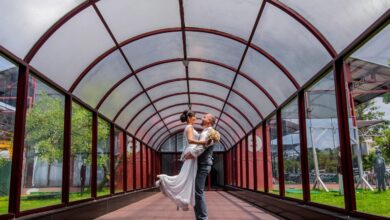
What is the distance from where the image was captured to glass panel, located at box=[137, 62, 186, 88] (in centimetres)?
1122

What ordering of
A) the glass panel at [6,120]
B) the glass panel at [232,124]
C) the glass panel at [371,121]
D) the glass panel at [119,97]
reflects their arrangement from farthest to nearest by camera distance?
1. the glass panel at [232,124]
2. the glass panel at [119,97]
3. the glass panel at [6,120]
4. the glass panel at [371,121]

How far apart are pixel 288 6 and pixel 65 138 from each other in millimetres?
4776

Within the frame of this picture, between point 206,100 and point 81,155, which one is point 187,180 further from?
point 206,100

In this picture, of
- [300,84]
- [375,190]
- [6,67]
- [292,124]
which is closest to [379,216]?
[375,190]

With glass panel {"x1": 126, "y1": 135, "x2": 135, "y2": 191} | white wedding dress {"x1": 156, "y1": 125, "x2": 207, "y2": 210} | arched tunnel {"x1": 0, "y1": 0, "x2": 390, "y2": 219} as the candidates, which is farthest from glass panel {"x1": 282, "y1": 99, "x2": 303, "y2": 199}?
glass panel {"x1": 126, "y1": 135, "x2": 135, "y2": 191}

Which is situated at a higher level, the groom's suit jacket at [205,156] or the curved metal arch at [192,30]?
the curved metal arch at [192,30]

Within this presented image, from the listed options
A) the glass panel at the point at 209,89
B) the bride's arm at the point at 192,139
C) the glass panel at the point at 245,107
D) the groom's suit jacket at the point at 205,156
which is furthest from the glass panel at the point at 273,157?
the bride's arm at the point at 192,139

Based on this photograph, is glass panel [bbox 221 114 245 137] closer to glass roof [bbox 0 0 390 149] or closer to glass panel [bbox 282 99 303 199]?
glass roof [bbox 0 0 390 149]

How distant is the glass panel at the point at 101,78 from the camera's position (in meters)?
8.84

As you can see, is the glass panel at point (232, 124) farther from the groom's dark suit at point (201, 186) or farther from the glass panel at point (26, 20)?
the groom's dark suit at point (201, 186)

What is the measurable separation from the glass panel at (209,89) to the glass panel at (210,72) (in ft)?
2.28

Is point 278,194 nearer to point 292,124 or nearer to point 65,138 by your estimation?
point 292,124

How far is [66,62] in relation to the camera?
7.52 meters

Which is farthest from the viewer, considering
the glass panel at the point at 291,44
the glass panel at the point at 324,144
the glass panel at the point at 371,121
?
the glass panel at the point at 291,44
